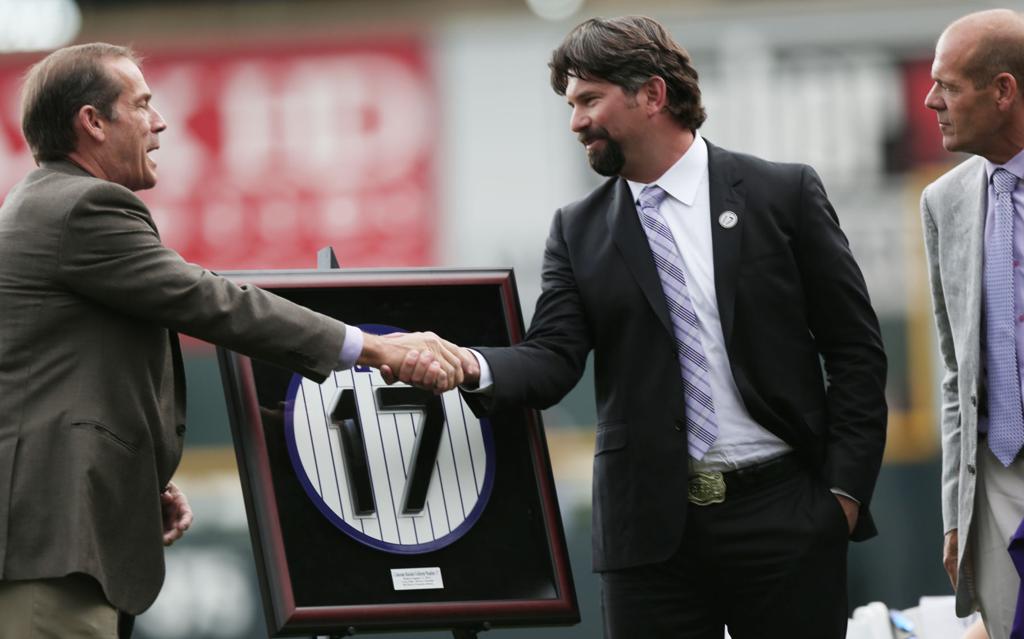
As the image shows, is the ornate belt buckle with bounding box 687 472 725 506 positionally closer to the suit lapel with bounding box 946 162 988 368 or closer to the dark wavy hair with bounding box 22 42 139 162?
the suit lapel with bounding box 946 162 988 368

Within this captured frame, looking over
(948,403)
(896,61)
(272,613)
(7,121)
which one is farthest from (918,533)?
(7,121)

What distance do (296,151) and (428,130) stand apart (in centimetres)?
70

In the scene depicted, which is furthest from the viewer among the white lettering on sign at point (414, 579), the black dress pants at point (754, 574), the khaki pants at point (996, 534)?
the white lettering on sign at point (414, 579)

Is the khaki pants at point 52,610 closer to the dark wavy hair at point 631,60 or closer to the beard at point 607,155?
the beard at point 607,155

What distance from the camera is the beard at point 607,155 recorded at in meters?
3.62

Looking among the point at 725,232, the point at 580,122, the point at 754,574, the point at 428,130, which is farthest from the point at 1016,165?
the point at 428,130

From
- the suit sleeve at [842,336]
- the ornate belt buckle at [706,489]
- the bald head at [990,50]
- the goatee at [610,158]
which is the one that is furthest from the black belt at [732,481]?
the bald head at [990,50]

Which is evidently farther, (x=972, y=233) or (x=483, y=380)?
(x=483, y=380)

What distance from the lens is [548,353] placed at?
11.9ft

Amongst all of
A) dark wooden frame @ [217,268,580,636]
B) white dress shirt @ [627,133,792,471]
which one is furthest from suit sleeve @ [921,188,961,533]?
dark wooden frame @ [217,268,580,636]

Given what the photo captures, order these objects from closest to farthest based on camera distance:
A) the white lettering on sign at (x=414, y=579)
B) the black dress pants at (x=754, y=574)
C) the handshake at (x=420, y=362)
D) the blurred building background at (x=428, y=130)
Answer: the black dress pants at (x=754, y=574), the handshake at (x=420, y=362), the white lettering on sign at (x=414, y=579), the blurred building background at (x=428, y=130)

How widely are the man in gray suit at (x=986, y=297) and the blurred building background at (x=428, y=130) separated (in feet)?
13.0

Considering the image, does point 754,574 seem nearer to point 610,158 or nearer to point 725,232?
point 725,232

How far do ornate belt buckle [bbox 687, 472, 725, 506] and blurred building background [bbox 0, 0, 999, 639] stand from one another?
13.3 ft
